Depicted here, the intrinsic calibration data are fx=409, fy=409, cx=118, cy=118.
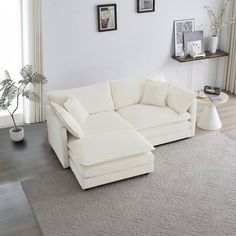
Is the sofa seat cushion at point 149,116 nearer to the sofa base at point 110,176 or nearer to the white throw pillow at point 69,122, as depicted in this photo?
the sofa base at point 110,176

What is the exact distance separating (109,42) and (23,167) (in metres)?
2.40

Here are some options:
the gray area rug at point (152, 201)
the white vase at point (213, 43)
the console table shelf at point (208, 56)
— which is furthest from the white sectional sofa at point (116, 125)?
the white vase at point (213, 43)

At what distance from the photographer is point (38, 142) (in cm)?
560

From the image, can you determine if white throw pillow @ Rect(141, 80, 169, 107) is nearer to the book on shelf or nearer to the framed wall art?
the book on shelf

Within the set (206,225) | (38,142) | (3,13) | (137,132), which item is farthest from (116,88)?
(206,225)

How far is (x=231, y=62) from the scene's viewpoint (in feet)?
23.6

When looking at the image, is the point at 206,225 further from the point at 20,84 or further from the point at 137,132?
the point at 20,84

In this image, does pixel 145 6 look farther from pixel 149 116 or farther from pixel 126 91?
pixel 149 116

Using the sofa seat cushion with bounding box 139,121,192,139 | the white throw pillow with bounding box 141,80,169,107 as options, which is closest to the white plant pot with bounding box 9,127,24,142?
the sofa seat cushion with bounding box 139,121,192,139

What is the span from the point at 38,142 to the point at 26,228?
1827 mm

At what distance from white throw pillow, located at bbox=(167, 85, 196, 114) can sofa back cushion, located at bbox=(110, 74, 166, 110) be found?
43 cm

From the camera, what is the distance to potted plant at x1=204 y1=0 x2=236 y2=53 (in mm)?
6909

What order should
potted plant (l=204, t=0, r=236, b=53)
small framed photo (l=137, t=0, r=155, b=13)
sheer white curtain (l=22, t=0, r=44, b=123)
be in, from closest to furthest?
1. sheer white curtain (l=22, t=0, r=44, b=123)
2. small framed photo (l=137, t=0, r=155, b=13)
3. potted plant (l=204, t=0, r=236, b=53)

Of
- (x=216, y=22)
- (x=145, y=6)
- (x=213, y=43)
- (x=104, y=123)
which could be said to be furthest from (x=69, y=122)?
(x=216, y=22)
